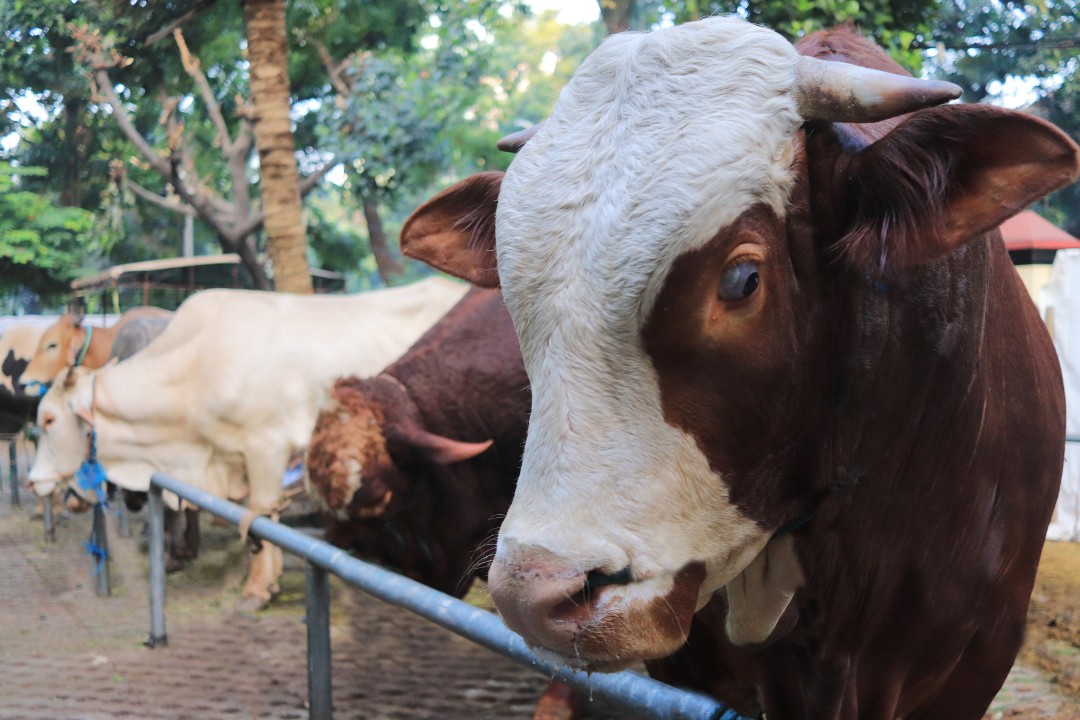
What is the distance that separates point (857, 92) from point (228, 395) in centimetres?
614

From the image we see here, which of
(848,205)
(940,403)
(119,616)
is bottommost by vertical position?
(119,616)

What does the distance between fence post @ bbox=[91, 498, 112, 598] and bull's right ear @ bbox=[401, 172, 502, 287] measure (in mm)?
5445

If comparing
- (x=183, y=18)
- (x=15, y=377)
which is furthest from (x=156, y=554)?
(x=15, y=377)

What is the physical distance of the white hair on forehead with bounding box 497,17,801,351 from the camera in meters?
1.54

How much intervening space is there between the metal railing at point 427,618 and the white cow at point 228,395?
8.43 ft

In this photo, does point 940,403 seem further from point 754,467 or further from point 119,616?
point 119,616

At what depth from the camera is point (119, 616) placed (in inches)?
255

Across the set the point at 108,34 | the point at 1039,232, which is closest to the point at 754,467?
the point at 1039,232

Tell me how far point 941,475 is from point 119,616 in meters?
5.95

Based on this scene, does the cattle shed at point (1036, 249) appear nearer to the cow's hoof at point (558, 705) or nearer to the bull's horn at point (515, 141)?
the cow's hoof at point (558, 705)

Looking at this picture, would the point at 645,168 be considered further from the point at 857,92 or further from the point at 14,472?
the point at 14,472

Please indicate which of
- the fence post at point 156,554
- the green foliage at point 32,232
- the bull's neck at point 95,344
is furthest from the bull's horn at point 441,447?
the green foliage at point 32,232

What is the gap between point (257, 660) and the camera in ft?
18.0

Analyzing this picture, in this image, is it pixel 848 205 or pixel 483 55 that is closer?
pixel 848 205
